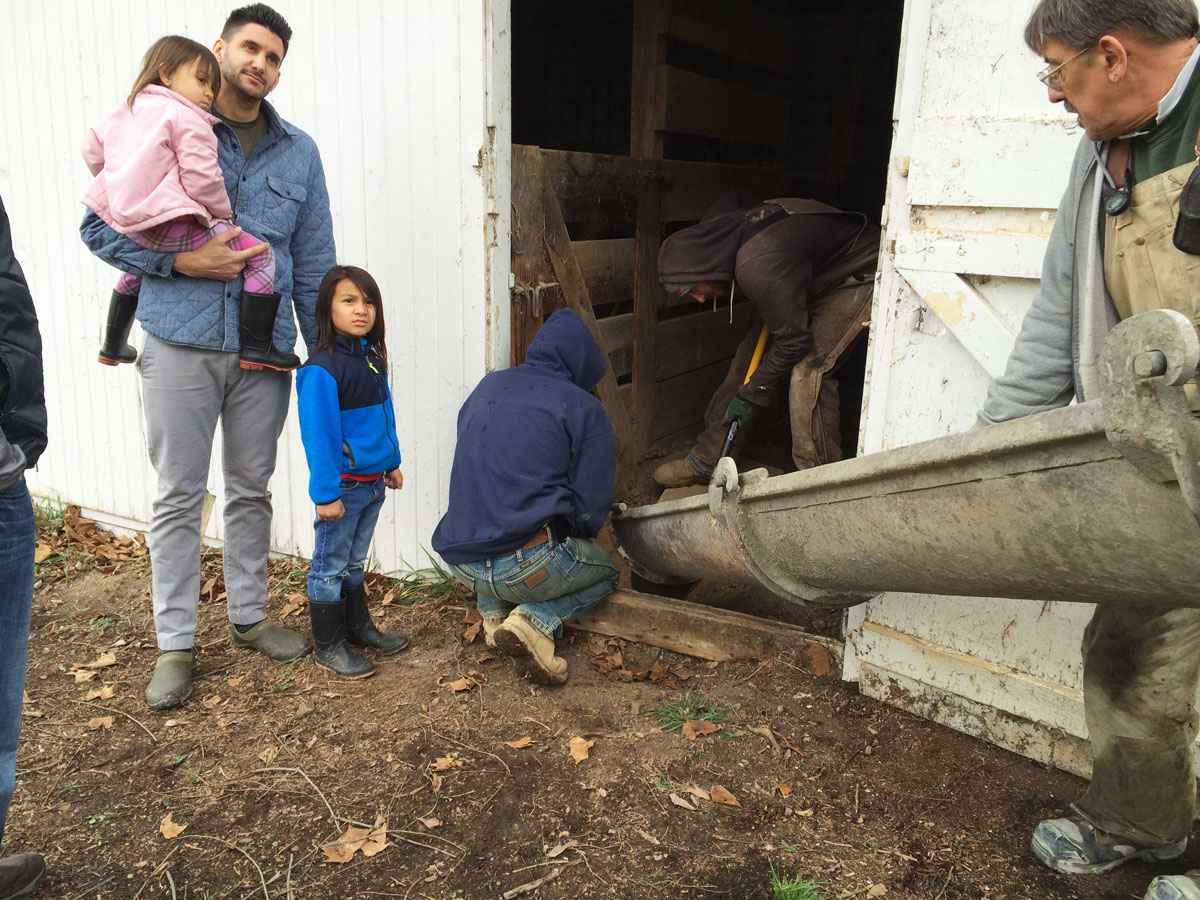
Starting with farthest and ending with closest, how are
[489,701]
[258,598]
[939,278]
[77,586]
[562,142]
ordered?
1. [562,142]
2. [77,586]
3. [258,598]
4. [489,701]
5. [939,278]

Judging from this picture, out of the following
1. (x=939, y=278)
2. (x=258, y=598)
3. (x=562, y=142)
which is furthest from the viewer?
(x=562, y=142)

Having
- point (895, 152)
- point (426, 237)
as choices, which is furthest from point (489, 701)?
point (895, 152)

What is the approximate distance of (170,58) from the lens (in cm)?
324

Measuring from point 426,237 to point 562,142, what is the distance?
399 centimetres

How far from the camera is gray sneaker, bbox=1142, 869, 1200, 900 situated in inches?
93.7

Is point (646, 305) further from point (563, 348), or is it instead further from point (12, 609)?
point (12, 609)

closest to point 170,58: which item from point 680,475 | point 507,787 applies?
point 507,787

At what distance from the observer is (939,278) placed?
3195 mm

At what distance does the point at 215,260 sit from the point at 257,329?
30cm

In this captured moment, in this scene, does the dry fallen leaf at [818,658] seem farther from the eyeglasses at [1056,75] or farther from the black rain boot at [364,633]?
the eyeglasses at [1056,75]

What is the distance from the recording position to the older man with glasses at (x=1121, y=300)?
6.65ft

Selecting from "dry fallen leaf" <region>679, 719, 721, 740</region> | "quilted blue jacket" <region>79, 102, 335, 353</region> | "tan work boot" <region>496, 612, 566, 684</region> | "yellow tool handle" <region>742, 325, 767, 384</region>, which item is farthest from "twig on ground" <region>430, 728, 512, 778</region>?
"yellow tool handle" <region>742, 325, 767, 384</region>

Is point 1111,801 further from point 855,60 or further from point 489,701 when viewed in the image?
point 855,60

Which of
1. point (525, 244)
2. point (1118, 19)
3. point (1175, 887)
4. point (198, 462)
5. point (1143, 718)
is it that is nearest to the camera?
point (1118, 19)
